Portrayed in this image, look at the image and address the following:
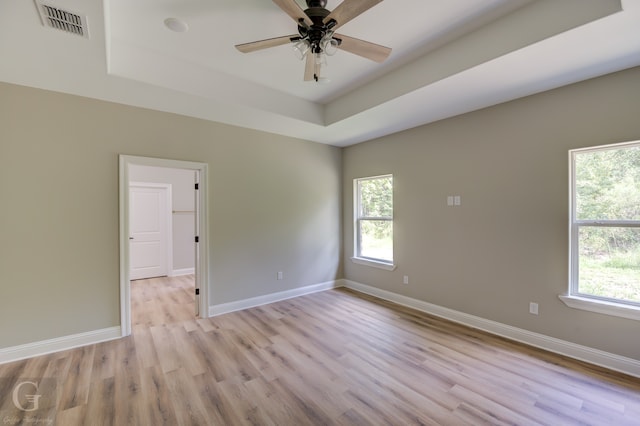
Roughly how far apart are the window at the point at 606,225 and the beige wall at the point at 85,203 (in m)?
3.68

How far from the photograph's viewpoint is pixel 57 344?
2750 millimetres

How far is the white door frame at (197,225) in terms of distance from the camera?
308 cm

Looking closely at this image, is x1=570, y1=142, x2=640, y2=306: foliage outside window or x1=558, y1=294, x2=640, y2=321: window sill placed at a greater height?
x1=570, y1=142, x2=640, y2=306: foliage outside window

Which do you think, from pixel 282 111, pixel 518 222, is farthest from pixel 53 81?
pixel 518 222

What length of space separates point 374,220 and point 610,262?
2.84 m

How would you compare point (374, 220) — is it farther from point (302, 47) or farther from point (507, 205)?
point (302, 47)

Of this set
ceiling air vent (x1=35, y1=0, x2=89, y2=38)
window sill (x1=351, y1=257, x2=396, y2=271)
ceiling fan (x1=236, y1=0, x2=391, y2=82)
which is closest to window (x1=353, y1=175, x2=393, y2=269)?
window sill (x1=351, y1=257, x2=396, y2=271)

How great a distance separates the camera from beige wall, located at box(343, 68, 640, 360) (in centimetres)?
249

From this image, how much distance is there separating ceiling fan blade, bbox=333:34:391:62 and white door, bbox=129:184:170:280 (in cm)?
549

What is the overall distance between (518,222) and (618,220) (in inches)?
29.1

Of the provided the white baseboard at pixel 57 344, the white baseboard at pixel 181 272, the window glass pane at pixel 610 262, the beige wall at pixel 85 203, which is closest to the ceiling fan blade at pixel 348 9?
the beige wall at pixel 85 203

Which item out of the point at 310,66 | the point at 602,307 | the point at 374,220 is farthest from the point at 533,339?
the point at 310,66

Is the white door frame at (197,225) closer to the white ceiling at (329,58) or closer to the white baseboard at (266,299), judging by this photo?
the white baseboard at (266,299)

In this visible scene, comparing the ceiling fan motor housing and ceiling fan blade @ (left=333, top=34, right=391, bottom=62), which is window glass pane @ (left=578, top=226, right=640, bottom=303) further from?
the ceiling fan motor housing
